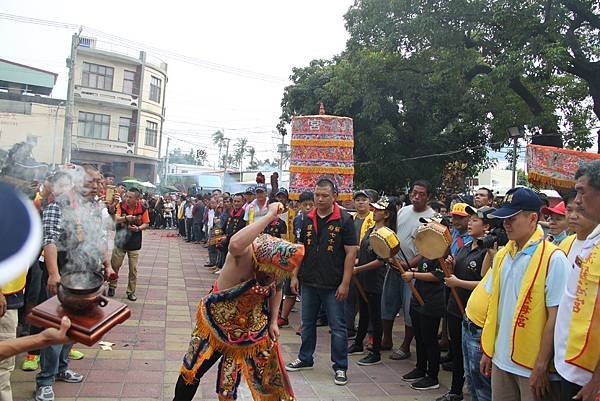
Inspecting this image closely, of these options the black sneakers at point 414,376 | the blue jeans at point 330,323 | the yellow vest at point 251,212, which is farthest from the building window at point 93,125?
the black sneakers at point 414,376

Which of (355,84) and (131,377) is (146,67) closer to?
(355,84)

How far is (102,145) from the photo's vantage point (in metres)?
38.8

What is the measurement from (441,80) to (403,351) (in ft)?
38.5

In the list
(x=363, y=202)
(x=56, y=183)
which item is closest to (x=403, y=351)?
(x=363, y=202)

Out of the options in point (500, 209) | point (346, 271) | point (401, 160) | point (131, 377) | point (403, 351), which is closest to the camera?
point (500, 209)

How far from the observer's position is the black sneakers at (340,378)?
492 cm

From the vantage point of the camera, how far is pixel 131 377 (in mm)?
4805

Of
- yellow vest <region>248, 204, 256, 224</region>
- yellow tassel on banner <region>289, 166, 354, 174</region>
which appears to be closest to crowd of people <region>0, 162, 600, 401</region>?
yellow tassel on banner <region>289, 166, 354, 174</region>

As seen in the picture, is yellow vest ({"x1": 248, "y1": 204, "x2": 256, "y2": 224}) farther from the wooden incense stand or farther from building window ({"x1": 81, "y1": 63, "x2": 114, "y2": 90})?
building window ({"x1": 81, "y1": 63, "x2": 114, "y2": 90})

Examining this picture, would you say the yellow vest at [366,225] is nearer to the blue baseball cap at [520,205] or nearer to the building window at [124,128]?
the blue baseball cap at [520,205]

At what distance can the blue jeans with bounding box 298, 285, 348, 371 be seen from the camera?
16.5 ft

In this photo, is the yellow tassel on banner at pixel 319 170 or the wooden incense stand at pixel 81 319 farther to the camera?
the yellow tassel on banner at pixel 319 170

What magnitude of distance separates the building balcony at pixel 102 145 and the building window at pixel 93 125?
0.38 metres

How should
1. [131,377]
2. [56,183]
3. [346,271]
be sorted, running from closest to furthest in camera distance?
[56,183] → [131,377] → [346,271]
